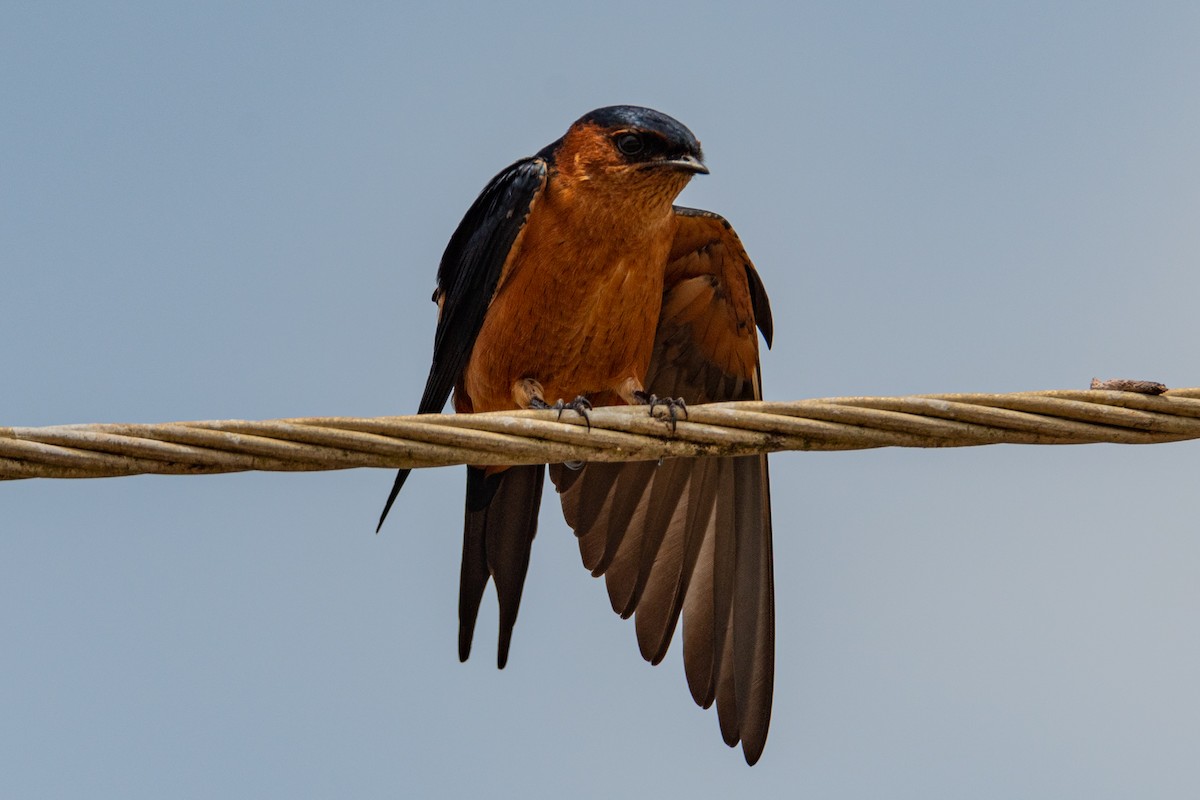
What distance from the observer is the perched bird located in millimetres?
6805

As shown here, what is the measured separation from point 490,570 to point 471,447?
9.58 feet

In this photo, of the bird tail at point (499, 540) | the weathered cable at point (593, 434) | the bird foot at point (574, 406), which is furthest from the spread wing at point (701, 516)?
the weathered cable at point (593, 434)

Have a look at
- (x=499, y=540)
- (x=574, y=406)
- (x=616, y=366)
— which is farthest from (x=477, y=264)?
(x=574, y=406)

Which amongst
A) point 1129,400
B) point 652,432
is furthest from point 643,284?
point 1129,400

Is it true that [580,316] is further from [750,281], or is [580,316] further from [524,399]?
[750,281]

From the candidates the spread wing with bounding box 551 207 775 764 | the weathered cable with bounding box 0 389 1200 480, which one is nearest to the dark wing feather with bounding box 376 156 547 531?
the spread wing with bounding box 551 207 775 764

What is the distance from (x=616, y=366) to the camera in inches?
272

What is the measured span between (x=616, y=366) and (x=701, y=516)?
0.88m

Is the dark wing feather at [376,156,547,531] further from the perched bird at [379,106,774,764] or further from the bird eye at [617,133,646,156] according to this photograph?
the bird eye at [617,133,646,156]

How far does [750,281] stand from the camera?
731cm

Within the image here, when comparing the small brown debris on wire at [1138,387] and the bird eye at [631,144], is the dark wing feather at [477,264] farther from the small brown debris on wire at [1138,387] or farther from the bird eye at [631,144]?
the small brown debris on wire at [1138,387]

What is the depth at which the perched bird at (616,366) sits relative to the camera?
6.80 meters

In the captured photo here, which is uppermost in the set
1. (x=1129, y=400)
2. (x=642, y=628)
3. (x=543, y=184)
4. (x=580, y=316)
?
(x=543, y=184)

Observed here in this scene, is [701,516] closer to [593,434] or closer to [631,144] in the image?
[631,144]
